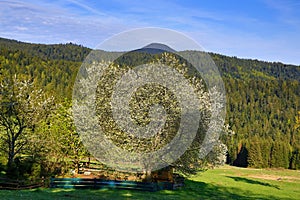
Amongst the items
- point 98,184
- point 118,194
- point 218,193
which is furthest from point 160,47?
point 218,193

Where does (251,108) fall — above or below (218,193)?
above

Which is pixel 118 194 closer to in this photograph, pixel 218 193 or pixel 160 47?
pixel 218 193

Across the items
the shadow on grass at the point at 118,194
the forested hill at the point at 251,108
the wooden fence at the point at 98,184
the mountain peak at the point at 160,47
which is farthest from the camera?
the forested hill at the point at 251,108

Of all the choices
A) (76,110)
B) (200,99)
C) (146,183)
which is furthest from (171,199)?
(76,110)

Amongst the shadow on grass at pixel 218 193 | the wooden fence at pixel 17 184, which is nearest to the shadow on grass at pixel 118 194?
the shadow on grass at pixel 218 193

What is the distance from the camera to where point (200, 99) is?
26.7 m

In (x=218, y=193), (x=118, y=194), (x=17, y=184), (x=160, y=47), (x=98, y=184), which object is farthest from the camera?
(x=218, y=193)

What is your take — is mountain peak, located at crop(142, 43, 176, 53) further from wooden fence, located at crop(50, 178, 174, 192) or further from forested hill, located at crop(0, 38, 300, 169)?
forested hill, located at crop(0, 38, 300, 169)

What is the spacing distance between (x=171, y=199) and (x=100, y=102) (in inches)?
338

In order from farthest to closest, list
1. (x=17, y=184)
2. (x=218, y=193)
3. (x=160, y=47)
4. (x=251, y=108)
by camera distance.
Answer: (x=251, y=108) → (x=218, y=193) → (x=160, y=47) → (x=17, y=184)

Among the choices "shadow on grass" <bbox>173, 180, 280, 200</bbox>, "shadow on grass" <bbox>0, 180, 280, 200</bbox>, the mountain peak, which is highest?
the mountain peak

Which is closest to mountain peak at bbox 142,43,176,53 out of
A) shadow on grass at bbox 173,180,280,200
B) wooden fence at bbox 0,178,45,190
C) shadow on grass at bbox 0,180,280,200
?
shadow on grass at bbox 0,180,280,200

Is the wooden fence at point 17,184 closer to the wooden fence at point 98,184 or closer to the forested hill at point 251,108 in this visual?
the wooden fence at point 98,184

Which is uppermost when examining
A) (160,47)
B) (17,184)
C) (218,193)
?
(160,47)
